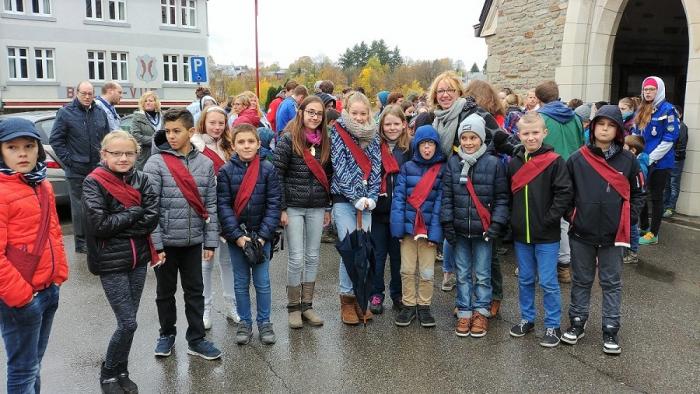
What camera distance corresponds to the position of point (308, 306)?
4.93 metres

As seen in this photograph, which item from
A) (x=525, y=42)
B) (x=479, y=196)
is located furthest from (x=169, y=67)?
(x=479, y=196)

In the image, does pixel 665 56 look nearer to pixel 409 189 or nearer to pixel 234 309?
pixel 409 189

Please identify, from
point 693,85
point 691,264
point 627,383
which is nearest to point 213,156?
point 627,383

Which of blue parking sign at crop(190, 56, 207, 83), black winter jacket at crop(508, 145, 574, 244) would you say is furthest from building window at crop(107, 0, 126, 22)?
black winter jacket at crop(508, 145, 574, 244)

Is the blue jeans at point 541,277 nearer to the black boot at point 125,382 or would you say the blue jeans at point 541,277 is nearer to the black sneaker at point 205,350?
the black sneaker at point 205,350

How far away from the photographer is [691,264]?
643 centimetres

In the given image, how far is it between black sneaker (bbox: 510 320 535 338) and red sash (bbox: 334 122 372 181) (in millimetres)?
1728

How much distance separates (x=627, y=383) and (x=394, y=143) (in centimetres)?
257

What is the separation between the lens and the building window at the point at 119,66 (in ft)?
119

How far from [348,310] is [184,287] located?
4.68 ft

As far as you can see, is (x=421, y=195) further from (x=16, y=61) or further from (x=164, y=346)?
(x=16, y=61)

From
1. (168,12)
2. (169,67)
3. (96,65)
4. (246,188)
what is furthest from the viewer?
(168,12)

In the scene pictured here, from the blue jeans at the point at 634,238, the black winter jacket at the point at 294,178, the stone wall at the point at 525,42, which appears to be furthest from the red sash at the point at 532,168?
the stone wall at the point at 525,42

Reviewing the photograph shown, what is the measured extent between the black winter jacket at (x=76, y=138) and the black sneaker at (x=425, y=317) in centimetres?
464
